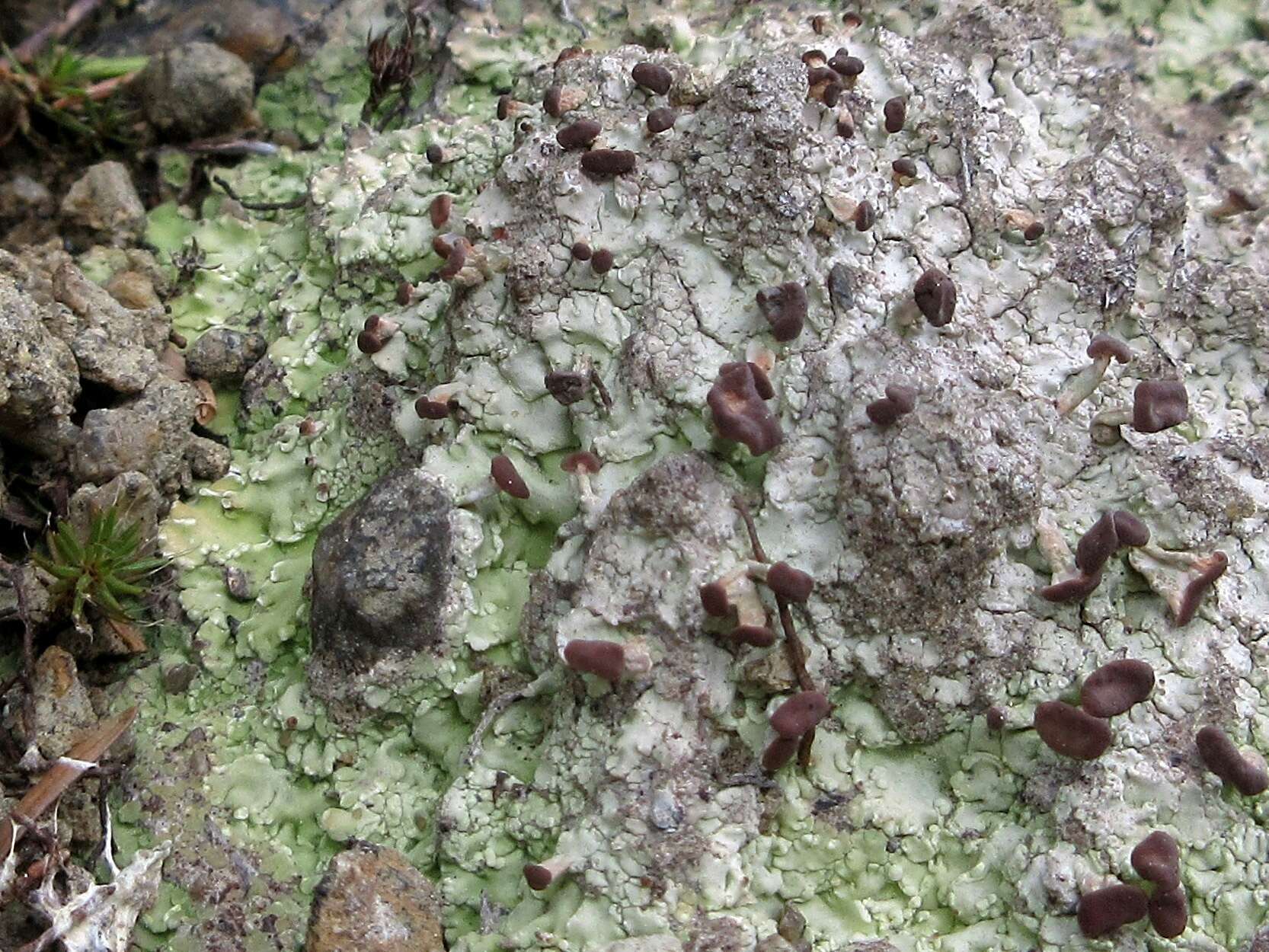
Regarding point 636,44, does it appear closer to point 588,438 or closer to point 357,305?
point 357,305

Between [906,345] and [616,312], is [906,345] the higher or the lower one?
the higher one

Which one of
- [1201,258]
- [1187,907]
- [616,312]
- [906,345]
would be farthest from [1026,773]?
[1201,258]

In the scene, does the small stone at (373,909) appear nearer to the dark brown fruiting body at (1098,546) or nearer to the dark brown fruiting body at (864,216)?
the dark brown fruiting body at (1098,546)

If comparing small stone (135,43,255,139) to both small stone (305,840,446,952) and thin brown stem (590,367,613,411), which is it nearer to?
thin brown stem (590,367,613,411)

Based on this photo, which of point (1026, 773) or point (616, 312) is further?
point (616, 312)

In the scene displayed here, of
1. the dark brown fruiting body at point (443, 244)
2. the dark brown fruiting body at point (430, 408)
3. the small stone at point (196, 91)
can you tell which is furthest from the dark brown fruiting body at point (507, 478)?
the small stone at point (196, 91)

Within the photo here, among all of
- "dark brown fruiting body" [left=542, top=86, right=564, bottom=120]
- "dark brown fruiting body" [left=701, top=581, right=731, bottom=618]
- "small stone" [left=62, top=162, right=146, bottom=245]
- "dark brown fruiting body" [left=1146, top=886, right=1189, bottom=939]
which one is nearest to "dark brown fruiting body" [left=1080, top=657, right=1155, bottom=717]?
"dark brown fruiting body" [left=1146, top=886, right=1189, bottom=939]

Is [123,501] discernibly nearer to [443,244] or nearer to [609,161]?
[443,244]

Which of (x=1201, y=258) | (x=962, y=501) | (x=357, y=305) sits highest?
(x=1201, y=258)
